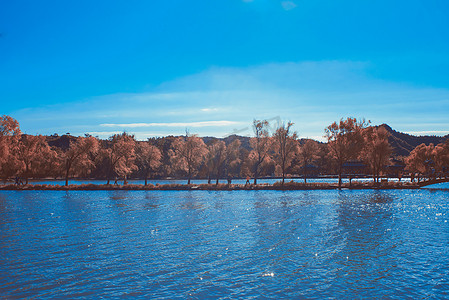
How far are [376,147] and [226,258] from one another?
78.4m

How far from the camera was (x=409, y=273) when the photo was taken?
14477 mm

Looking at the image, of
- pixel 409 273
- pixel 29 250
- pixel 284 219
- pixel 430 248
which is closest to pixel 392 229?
pixel 430 248

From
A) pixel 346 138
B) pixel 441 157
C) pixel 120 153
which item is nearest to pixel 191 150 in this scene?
pixel 120 153

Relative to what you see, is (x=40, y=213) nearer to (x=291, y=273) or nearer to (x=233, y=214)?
(x=233, y=214)

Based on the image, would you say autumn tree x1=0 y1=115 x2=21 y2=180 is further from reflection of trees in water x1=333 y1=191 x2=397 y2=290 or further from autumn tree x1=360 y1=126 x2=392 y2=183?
autumn tree x1=360 y1=126 x2=392 y2=183

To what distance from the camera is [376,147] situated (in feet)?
276

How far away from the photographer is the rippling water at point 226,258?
1255 centimetres

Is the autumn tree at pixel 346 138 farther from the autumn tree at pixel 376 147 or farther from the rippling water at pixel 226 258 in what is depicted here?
the rippling water at pixel 226 258

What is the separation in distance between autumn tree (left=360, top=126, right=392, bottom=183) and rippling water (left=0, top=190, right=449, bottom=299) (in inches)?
2311

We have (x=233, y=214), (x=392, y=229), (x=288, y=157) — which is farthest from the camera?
(x=288, y=157)

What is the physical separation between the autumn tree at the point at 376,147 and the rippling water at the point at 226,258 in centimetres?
5871

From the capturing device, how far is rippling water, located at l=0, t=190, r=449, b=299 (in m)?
12.6

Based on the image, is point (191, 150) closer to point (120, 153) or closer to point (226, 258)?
point (120, 153)

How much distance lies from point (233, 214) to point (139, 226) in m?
10.4
